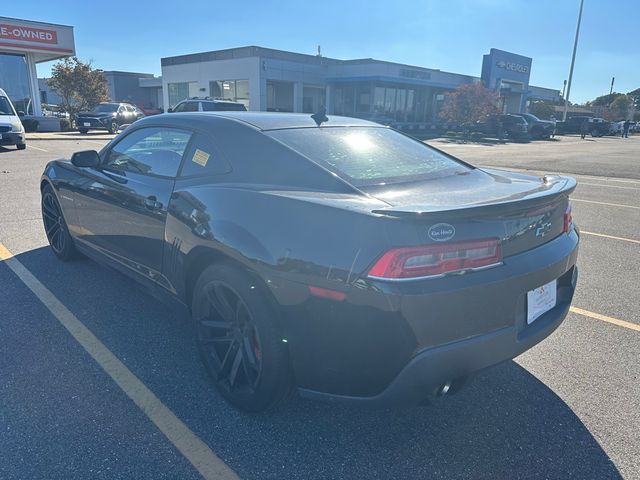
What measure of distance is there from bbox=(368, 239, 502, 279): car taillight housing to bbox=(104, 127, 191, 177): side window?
172 centimetres

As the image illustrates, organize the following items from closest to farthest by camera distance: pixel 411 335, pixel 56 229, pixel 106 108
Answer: pixel 411 335 → pixel 56 229 → pixel 106 108

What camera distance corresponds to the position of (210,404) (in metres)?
2.60

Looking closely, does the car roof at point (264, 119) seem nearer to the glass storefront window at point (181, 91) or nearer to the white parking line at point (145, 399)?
the white parking line at point (145, 399)

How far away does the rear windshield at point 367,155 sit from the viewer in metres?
2.58

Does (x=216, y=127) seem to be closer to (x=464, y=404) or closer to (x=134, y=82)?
(x=464, y=404)

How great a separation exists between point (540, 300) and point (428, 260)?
0.80 meters

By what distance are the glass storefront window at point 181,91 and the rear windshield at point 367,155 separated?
127ft

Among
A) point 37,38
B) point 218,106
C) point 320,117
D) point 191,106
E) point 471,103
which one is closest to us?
point 320,117

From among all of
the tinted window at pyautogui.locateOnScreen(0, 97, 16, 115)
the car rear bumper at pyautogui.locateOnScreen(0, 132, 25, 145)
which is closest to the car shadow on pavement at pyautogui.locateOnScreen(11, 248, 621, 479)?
the car rear bumper at pyautogui.locateOnScreen(0, 132, 25, 145)

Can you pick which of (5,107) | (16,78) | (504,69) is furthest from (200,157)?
(504,69)

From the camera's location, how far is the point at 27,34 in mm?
22859

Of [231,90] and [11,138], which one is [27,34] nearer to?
[11,138]

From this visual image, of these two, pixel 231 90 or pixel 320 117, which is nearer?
pixel 320 117

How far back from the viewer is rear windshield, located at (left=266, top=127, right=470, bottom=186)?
2582mm
